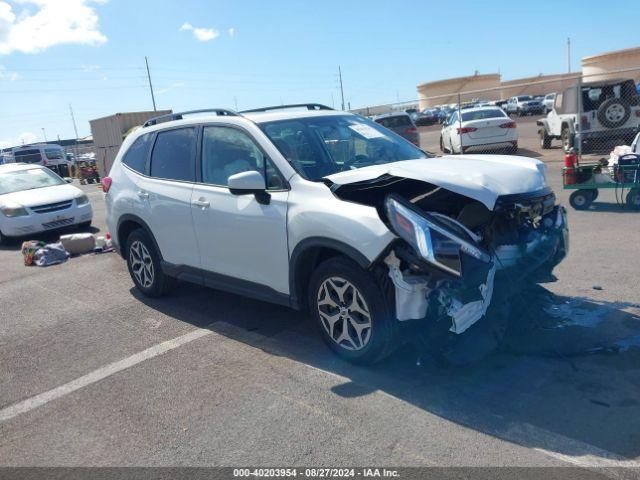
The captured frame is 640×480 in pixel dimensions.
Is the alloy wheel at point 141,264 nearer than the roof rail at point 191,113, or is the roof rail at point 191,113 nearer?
the roof rail at point 191,113

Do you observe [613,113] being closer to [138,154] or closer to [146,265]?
[138,154]

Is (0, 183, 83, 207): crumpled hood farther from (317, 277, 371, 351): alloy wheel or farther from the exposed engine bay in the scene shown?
the exposed engine bay

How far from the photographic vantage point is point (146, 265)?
639 cm

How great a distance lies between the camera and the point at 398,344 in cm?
404

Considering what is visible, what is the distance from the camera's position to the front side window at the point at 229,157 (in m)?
4.82

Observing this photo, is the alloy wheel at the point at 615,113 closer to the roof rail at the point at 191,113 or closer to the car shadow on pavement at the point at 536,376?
the car shadow on pavement at the point at 536,376

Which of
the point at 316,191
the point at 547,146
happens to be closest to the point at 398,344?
the point at 316,191

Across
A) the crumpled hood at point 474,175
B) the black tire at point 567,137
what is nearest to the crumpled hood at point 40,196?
the crumpled hood at point 474,175

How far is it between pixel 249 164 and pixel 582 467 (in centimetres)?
335

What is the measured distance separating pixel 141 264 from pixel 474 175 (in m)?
3.95

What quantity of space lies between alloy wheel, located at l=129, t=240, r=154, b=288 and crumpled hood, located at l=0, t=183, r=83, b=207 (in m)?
5.36

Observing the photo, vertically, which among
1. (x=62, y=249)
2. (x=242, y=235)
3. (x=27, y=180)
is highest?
(x=27, y=180)

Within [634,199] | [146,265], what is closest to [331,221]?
[146,265]

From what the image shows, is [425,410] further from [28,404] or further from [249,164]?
[28,404]
